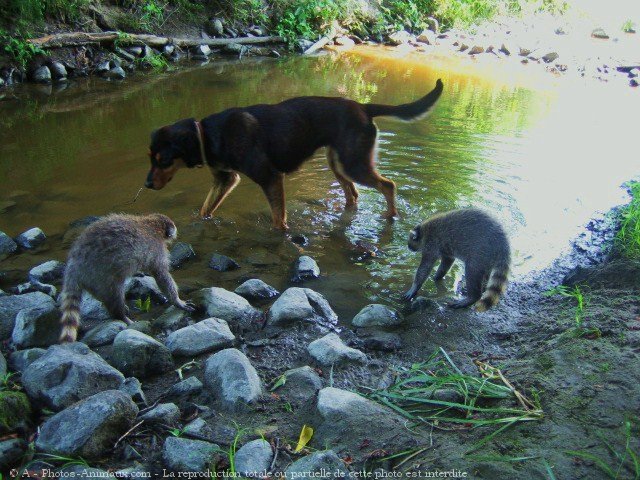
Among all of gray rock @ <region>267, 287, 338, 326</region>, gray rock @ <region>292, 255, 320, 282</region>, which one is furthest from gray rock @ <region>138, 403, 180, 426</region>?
gray rock @ <region>292, 255, 320, 282</region>

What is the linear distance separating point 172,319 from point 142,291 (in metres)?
0.60

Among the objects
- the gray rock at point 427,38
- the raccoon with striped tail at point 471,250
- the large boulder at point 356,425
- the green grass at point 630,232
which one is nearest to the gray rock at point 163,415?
the large boulder at point 356,425

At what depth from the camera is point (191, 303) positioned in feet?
16.3

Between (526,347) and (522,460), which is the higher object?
(522,460)

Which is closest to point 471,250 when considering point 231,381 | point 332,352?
point 332,352

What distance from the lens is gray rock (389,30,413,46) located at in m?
20.8

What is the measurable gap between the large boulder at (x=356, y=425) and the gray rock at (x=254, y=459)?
0.29m

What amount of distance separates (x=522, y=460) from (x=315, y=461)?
1003 mm

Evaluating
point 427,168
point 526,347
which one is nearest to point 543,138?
point 427,168

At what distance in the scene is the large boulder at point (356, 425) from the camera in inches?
121

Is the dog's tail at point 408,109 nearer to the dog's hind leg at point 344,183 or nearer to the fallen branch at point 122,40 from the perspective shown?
the dog's hind leg at point 344,183

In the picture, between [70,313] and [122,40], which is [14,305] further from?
[122,40]

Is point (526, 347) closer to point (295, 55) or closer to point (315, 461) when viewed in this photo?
point (315, 461)

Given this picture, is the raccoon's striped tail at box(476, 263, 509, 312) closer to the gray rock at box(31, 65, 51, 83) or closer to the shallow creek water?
the shallow creek water
